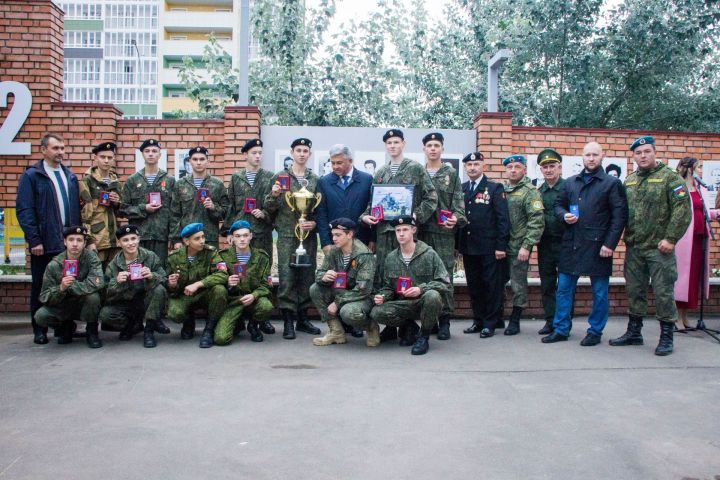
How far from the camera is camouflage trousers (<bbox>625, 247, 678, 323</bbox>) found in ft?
20.0

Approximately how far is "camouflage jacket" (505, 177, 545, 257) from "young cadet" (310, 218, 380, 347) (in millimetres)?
1637

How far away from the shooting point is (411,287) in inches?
240

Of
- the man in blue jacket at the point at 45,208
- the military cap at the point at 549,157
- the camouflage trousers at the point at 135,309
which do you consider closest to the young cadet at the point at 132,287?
the camouflage trousers at the point at 135,309

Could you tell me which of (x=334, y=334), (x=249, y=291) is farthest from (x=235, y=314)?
(x=334, y=334)

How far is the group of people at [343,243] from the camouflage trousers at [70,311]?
0.5 inches

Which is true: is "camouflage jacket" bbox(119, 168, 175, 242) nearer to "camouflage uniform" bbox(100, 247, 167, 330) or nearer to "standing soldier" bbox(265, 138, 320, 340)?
"camouflage uniform" bbox(100, 247, 167, 330)

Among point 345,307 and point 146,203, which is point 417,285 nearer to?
point 345,307

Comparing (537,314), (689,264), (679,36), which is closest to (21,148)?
(537,314)

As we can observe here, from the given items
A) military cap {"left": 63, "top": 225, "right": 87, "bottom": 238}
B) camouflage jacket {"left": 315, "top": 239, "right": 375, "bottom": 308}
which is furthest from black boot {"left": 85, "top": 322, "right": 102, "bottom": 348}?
camouflage jacket {"left": 315, "top": 239, "right": 375, "bottom": 308}

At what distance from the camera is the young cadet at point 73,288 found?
20.2ft

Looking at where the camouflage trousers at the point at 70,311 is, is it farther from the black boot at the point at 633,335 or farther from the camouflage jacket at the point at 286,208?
the black boot at the point at 633,335

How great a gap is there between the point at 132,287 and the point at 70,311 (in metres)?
0.62

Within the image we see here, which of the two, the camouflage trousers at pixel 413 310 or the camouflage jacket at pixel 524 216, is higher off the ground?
the camouflage jacket at pixel 524 216

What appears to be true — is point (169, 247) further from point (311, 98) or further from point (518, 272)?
point (311, 98)
